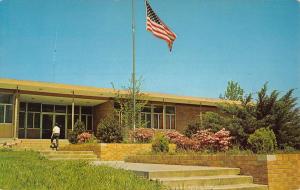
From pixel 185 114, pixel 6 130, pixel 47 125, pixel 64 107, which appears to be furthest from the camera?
pixel 185 114

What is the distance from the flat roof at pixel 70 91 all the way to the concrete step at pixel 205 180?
17196 mm

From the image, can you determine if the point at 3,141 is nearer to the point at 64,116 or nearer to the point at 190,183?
the point at 64,116

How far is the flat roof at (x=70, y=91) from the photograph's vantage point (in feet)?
78.9

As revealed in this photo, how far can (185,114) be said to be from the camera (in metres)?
33.6

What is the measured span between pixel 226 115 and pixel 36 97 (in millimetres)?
15269

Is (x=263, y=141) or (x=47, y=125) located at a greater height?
(x=47, y=125)

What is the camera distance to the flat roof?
2405 centimetres

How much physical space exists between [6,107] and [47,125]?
→ 452cm

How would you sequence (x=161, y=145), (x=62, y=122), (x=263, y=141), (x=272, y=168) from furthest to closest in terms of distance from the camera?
(x=62, y=122)
(x=161, y=145)
(x=263, y=141)
(x=272, y=168)

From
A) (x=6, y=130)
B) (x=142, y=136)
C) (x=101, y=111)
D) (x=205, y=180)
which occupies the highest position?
(x=101, y=111)

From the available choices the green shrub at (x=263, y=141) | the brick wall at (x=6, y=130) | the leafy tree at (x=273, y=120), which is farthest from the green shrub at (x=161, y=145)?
the brick wall at (x=6, y=130)

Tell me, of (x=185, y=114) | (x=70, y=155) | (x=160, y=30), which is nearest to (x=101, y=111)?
(x=185, y=114)

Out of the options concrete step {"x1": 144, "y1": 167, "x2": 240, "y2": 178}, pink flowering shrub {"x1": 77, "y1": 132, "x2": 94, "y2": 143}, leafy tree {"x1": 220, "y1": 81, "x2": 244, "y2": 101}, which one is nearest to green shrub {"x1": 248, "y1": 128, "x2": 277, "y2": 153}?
concrete step {"x1": 144, "y1": 167, "x2": 240, "y2": 178}

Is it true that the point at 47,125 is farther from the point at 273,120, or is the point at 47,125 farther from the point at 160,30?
the point at 273,120
